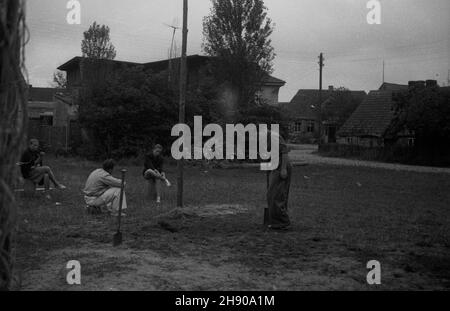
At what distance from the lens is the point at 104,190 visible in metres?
10.6

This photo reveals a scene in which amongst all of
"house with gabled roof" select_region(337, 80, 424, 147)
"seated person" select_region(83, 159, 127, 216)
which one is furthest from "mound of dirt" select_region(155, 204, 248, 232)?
"house with gabled roof" select_region(337, 80, 424, 147)

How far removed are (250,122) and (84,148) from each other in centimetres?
997

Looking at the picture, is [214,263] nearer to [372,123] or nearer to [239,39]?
[239,39]

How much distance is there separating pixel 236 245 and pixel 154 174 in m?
5.38

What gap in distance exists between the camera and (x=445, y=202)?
14.6 metres

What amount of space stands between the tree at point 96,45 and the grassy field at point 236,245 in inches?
1010

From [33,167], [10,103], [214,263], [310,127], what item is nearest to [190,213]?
[214,263]

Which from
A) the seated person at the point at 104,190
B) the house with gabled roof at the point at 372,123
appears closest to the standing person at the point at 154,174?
the seated person at the point at 104,190

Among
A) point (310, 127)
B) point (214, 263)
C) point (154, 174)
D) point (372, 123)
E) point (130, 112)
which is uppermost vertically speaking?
point (310, 127)

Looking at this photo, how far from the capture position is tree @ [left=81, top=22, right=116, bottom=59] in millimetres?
38156

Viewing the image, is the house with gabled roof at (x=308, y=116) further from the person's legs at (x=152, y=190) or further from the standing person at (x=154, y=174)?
the person's legs at (x=152, y=190)

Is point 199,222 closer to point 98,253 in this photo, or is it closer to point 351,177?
point 98,253

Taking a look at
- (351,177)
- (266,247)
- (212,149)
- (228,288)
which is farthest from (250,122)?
(228,288)

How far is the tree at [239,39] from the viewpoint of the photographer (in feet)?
105
